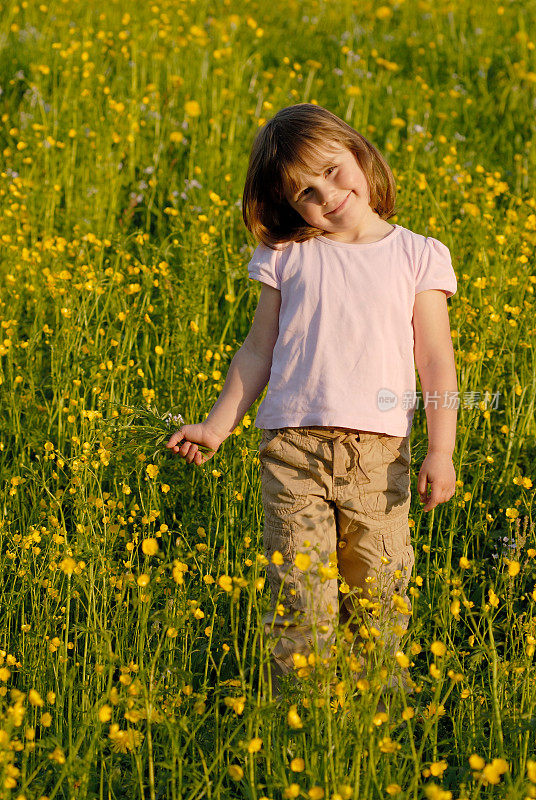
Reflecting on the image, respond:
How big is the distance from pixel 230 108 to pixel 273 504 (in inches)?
142

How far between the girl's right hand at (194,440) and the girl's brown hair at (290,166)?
524 mm

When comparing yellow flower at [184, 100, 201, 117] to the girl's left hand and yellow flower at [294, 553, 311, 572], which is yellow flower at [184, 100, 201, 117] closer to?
the girl's left hand

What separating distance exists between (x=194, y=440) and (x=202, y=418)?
0.76 meters

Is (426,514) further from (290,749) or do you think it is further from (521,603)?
Result: (290,749)

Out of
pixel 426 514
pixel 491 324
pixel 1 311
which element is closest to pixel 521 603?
pixel 426 514

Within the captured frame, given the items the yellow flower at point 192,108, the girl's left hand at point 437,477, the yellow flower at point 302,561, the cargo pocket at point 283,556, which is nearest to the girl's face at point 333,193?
the girl's left hand at point 437,477

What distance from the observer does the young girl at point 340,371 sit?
7.39ft

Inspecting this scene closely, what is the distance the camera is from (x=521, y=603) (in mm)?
2898

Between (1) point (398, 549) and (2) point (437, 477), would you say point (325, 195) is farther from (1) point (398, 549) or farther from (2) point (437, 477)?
(1) point (398, 549)

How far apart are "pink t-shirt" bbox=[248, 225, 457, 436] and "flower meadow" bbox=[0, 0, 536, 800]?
42 cm

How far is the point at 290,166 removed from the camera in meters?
2.30

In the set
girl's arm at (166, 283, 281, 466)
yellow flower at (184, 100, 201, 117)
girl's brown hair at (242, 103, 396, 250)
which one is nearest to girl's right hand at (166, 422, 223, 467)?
girl's arm at (166, 283, 281, 466)

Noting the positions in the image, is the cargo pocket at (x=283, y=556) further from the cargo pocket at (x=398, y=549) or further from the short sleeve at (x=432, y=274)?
the short sleeve at (x=432, y=274)

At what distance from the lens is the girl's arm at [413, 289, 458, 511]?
2311 millimetres
